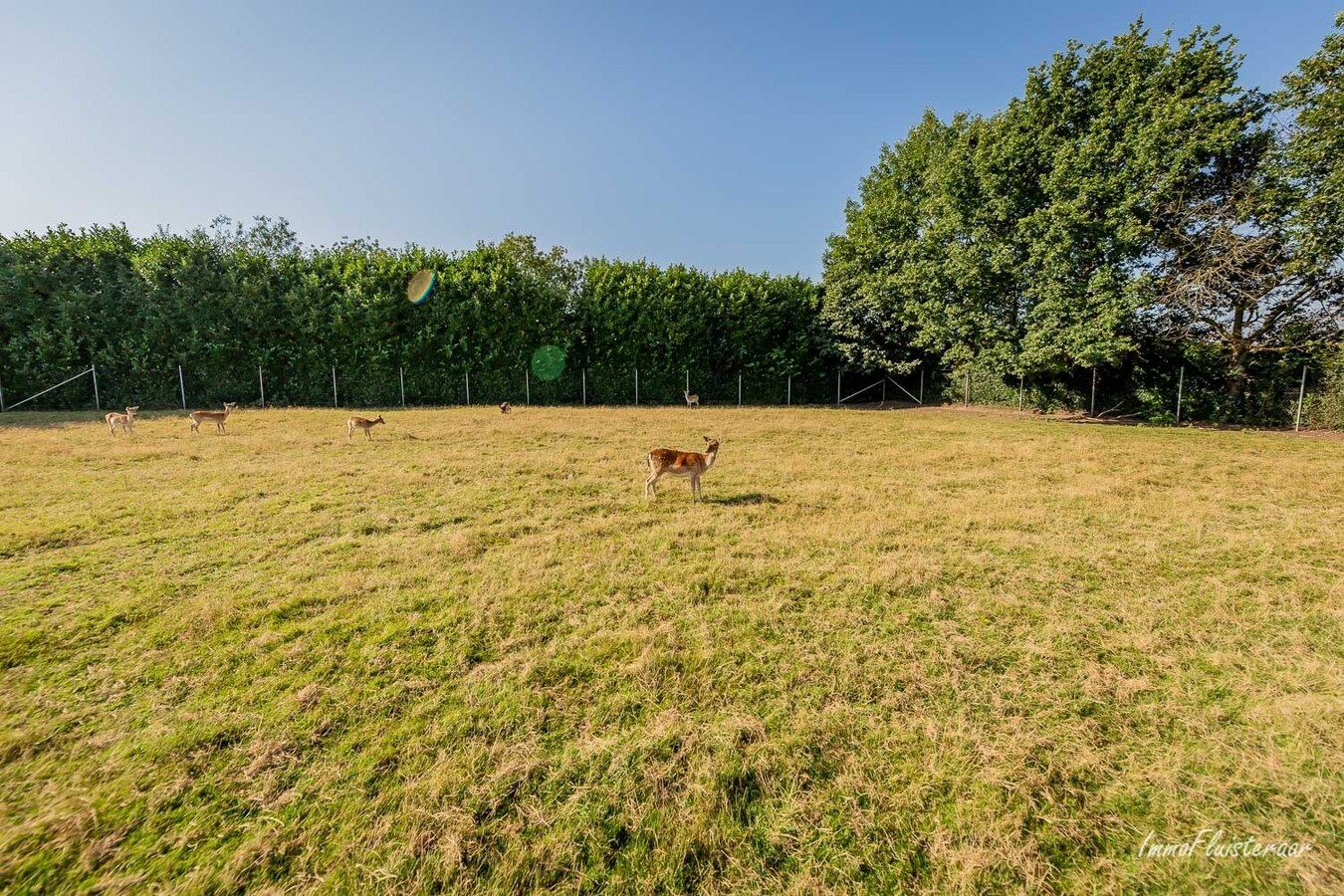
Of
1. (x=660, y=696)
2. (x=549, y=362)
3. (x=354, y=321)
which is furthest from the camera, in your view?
(x=549, y=362)

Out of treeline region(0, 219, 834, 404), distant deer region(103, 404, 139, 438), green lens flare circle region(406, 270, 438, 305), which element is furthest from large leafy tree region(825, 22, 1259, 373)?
distant deer region(103, 404, 139, 438)

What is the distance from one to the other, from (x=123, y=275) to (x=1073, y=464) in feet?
104

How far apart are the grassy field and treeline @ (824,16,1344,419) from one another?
1258cm

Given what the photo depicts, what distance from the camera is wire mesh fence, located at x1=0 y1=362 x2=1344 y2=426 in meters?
16.6

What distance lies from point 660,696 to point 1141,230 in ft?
67.6

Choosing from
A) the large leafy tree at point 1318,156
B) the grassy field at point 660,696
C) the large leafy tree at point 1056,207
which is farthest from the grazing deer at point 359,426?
the large leafy tree at point 1318,156

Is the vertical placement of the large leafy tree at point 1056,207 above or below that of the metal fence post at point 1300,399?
above

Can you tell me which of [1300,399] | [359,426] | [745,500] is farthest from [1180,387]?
[359,426]

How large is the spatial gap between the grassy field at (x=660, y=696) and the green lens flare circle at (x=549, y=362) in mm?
16615

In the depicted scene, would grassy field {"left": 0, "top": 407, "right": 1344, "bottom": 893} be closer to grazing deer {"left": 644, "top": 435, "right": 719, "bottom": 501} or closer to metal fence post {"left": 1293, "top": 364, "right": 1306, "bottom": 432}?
grazing deer {"left": 644, "top": 435, "right": 719, "bottom": 501}

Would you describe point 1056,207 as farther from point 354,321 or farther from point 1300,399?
point 354,321

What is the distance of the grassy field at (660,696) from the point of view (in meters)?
2.05

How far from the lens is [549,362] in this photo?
22969 millimetres

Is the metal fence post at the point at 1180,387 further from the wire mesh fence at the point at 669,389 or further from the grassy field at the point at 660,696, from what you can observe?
the grassy field at the point at 660,696
